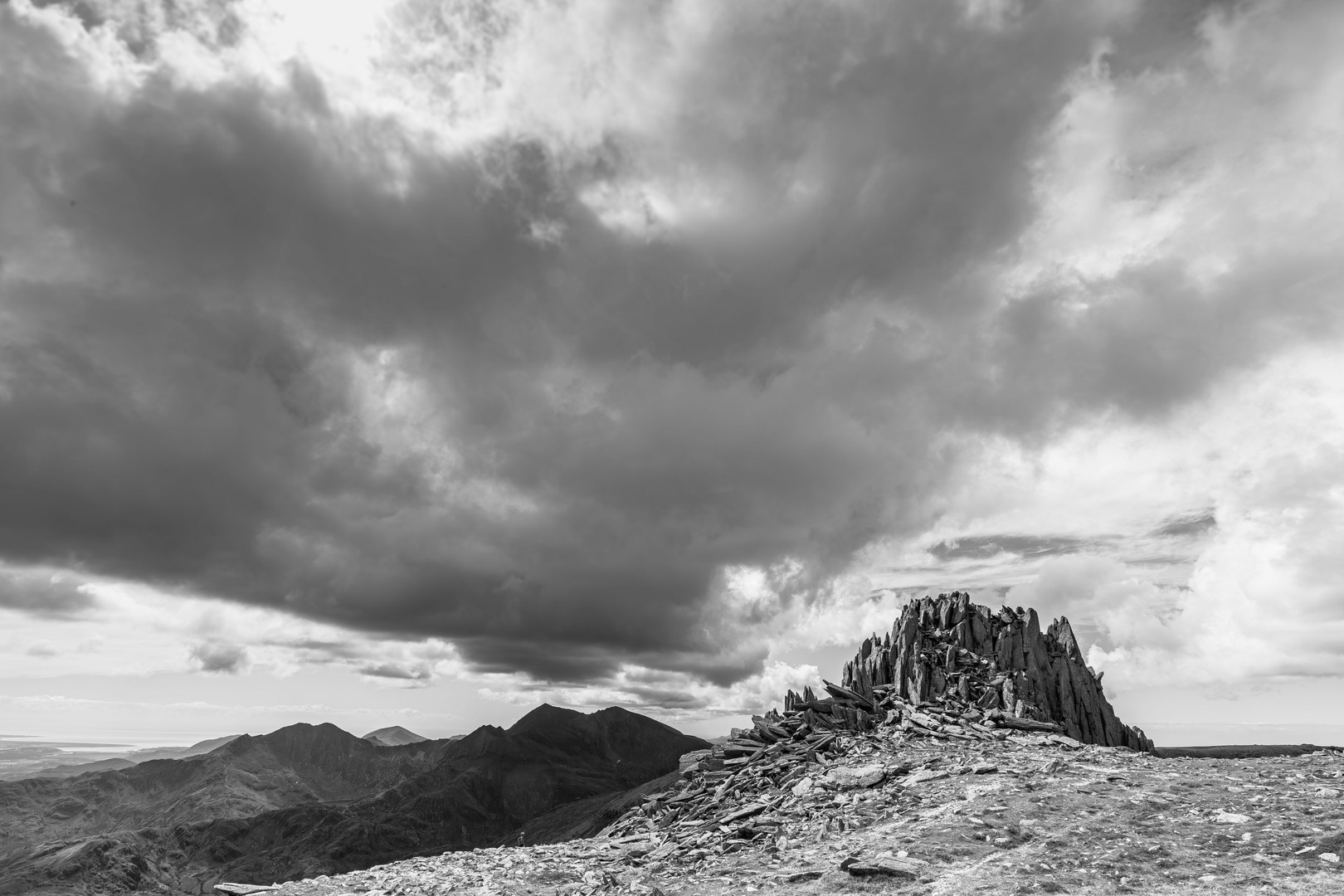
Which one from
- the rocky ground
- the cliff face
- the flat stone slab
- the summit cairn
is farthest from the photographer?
the cliff face

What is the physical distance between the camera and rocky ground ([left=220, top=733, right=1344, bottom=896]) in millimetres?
21172

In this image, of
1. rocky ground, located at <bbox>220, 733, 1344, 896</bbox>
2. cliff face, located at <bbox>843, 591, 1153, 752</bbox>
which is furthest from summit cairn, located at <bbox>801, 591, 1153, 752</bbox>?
rocky ground, located at <bbox>220, 733, 1344, 896</bbox>

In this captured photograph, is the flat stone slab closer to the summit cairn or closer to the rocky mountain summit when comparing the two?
the rocky mountain summit

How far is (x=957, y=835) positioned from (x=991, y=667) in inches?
1451

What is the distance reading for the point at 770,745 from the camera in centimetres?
4969

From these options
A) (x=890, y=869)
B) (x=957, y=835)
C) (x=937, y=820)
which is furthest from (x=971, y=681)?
(x=890, y=869)

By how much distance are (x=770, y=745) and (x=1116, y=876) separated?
30.8 meters

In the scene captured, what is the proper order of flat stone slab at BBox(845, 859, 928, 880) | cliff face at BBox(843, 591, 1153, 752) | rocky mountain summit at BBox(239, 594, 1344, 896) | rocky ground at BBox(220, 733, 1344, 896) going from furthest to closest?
cliff face at BBox(843, 591, 1153, 752)
flat stone slab at BBox(845, 859, 928, 880)
rocky mountain summit at BBox(239, 594, 1344, 896)
rocky ground at BBox(220, 733, 1344, 896)

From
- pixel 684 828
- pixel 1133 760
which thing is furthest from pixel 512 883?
pixel 1133 760

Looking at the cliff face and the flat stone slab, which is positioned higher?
the cliff face

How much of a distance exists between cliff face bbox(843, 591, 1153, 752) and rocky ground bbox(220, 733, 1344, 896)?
1098 cm

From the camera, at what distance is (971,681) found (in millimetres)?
57125

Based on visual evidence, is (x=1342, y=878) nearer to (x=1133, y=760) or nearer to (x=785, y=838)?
(x=785, y=838)

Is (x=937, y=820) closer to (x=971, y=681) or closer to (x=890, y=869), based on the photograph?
(x=890, y=869)
